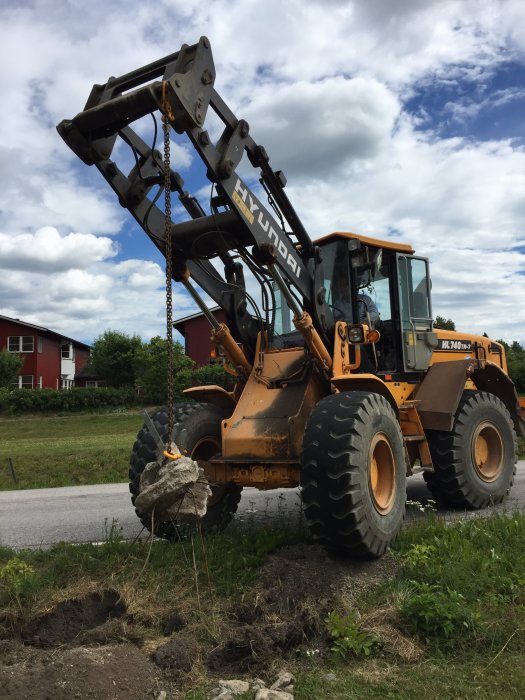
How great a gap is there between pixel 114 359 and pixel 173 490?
167 feet

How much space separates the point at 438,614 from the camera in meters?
3.91

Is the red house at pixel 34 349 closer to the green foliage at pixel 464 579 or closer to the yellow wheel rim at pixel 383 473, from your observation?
the yellow wheel rim at pixel 383 473

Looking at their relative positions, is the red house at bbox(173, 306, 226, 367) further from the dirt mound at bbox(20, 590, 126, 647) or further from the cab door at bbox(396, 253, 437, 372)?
the dirt mound at bbox(20, 590, 126, 647)

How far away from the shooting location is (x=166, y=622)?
422 cm

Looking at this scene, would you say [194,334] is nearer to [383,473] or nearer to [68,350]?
[68,350]

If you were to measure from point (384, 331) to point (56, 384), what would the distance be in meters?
51.9

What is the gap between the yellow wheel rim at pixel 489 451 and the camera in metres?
7.80

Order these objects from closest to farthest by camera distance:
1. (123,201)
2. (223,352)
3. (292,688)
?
1. (292,688)
2. (123,201)
3. (223,352)

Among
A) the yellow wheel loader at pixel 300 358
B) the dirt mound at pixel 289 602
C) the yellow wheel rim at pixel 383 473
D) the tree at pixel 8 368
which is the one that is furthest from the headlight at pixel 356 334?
the tree at pixel 8 368

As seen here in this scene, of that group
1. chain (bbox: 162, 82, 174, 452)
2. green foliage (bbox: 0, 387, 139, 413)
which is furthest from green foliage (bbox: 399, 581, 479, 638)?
green foliage (bbox: 0, 387, 139, 413)

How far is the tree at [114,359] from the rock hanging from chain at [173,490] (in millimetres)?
49366

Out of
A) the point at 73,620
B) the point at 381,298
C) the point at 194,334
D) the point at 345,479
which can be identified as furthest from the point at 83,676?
the point at 194,334

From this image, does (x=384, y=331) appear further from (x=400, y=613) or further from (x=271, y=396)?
(x=400, y=613)

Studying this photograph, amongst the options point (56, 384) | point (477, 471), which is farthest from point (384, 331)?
point (56, 384)
